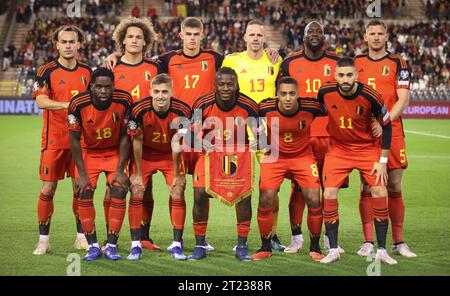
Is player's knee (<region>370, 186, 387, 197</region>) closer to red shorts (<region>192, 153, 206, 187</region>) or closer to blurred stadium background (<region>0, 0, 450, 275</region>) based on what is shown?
blurred stadium background (<region>0, 0, 450, 275</region>)

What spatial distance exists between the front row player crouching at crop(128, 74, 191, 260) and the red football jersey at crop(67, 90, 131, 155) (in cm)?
15

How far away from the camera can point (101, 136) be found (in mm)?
7930

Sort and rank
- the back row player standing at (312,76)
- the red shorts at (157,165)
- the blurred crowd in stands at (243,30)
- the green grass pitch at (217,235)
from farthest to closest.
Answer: the blurred crowd in stands at (243,30) < the back row player standing at (312,76) < the red shorts at (157,165) < the green grass pitch at (217,235)

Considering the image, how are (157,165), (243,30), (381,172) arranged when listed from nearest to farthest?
(381,172)
(157,165)
(243,30)

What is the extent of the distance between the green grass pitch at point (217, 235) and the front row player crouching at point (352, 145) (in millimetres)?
428

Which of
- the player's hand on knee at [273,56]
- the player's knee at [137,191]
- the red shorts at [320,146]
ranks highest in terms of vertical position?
the player's hand on knee at [273,56]

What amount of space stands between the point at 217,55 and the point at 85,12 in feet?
102

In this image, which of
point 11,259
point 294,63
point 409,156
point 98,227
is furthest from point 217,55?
point 409,156

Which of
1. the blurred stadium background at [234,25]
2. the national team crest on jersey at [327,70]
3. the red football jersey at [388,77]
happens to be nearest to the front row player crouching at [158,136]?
the national team crest on jersey at [327,70]

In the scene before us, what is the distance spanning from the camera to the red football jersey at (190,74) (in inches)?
348

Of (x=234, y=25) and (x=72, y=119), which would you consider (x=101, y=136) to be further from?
(x=234, y=25)

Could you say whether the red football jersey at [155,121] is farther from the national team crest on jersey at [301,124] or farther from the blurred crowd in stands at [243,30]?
the blurred crowd in stands at [243,30]

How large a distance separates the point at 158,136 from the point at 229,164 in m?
0.80

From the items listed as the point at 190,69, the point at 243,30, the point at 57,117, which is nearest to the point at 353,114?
the point at 190,69
